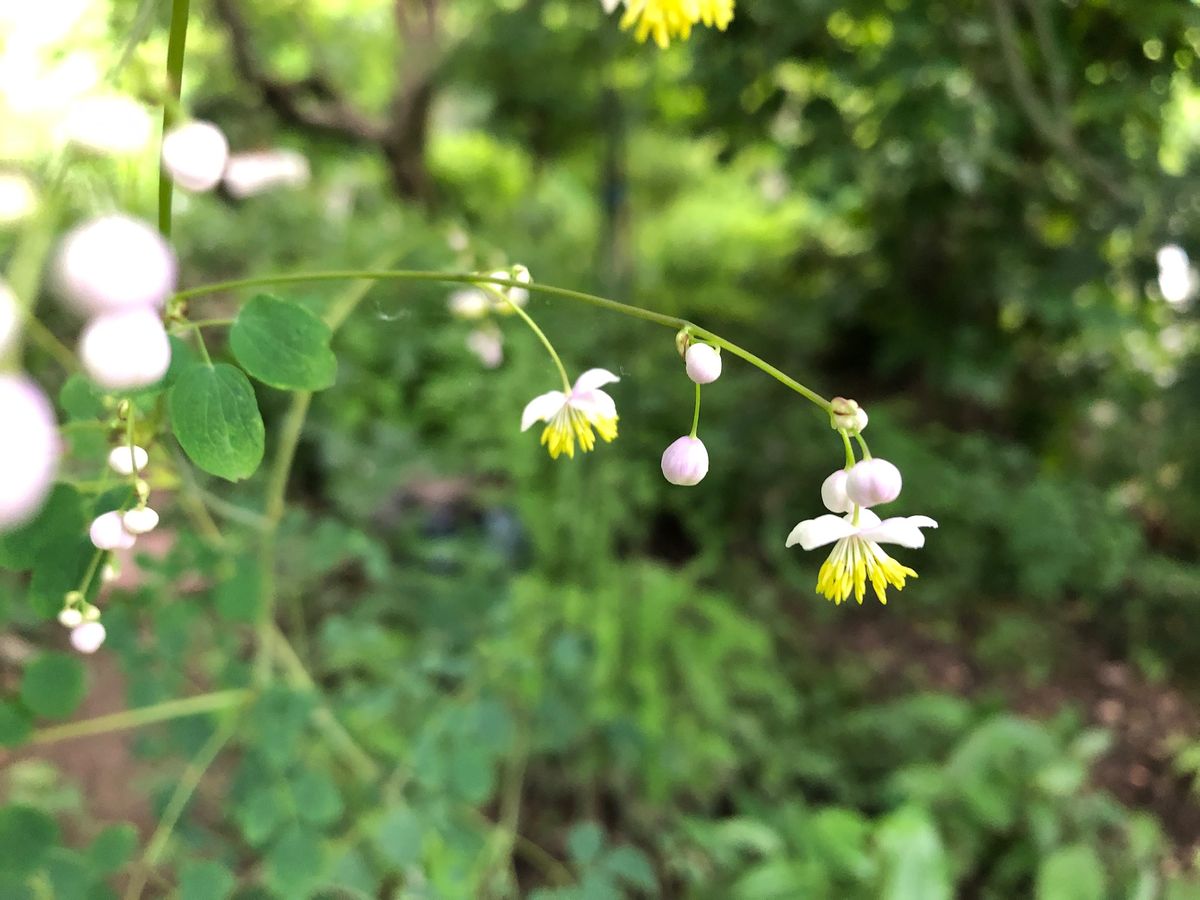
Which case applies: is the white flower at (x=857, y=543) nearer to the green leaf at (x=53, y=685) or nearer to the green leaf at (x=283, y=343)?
the green leaf at (x=283, y=343)

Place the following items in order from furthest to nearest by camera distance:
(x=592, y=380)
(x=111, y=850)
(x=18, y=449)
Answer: (x=111, y=850)
(x=592, y=380)
(x=18, y=449)

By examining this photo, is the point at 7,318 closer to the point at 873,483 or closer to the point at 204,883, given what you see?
the point at 873,483

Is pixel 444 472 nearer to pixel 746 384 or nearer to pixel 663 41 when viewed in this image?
pixel 746 384

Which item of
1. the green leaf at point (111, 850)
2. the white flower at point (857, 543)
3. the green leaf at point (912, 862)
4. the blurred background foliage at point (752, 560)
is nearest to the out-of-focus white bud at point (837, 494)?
the white flower at point (857, 543)

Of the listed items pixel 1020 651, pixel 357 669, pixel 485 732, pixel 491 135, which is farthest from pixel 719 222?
pixel 485 732

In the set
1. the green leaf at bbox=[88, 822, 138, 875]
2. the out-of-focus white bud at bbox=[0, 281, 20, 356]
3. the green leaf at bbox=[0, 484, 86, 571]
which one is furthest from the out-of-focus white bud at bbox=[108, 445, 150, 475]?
the green leaf at bbox=[88, 822, 138, 875]

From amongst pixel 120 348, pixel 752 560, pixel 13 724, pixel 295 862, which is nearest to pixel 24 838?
pixel 13 724

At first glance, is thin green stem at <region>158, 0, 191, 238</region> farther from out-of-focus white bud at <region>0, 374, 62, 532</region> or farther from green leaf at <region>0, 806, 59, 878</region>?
green leaf at <region>0, 806, 59, 878</region>
